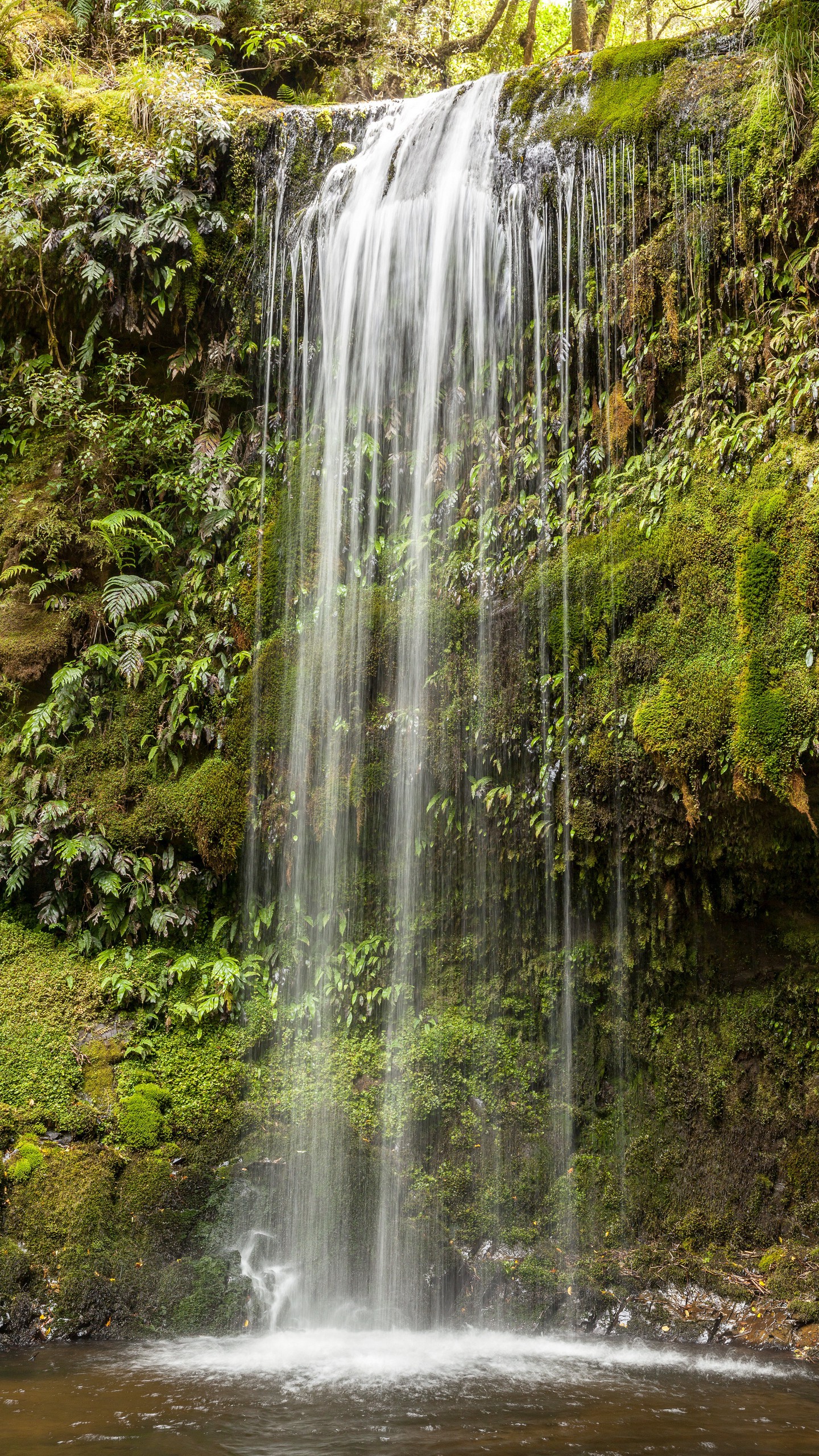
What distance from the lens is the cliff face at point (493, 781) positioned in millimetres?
5969

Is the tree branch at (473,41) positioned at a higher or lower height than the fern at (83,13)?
higher

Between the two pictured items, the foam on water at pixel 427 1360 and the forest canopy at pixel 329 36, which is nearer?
the foam on water at pixel 427 1360

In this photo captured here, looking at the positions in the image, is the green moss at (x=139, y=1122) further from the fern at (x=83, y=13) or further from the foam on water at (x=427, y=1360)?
the fern at (x=83, y=13)

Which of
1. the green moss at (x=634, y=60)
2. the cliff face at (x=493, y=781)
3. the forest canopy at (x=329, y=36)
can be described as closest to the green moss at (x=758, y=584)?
the cliff face at (x=493, y=781)

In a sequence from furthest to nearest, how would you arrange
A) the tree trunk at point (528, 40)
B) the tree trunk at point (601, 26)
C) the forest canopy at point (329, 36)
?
the tree trunk at point (528, 40), the tree trunk at point (601, 26), the forest canopy at point (329, 36)

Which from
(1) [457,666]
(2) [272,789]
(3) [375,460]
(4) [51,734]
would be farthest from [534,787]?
(4) [51,734]

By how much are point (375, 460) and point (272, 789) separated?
281cm

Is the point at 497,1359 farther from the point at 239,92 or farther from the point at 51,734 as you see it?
the point at 239,92

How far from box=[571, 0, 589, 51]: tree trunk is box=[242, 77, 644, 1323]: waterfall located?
17.2ft

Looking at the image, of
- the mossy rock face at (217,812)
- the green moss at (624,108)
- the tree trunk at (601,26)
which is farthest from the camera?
the tree trunk at (601,26)

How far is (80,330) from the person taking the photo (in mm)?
8906

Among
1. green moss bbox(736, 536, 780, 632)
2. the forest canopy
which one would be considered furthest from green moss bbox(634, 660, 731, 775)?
the forest canopy

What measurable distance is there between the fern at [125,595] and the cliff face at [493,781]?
35 mm

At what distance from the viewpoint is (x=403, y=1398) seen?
473 cm
